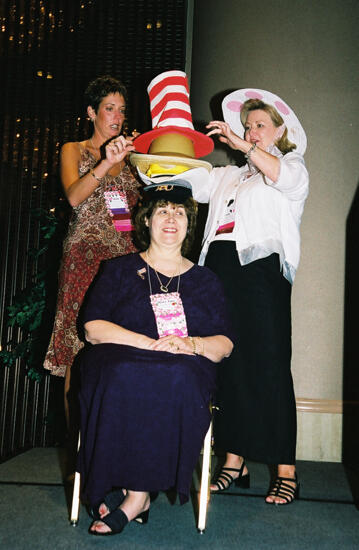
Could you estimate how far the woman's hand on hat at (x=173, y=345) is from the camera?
1.82 metres

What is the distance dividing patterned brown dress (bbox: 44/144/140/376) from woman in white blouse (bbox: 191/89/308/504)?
46cm

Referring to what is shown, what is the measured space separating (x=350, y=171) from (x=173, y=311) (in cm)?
193

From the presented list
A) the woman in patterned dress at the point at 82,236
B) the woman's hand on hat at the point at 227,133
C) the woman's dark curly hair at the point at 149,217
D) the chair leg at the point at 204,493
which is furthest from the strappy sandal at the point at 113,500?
the woman's hand on hat at the point at 227,133

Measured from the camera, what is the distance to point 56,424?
3.29 metres

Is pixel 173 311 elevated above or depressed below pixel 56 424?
above

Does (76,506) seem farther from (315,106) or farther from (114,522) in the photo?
(315,106)

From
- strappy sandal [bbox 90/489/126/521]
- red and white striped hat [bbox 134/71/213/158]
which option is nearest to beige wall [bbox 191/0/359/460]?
red and white striped hat [bbox 134/71/213/158]

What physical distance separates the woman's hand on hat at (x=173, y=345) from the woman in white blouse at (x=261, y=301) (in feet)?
1.58

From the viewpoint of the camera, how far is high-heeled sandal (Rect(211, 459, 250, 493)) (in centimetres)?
232

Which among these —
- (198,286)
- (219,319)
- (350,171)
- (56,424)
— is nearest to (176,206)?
(198,286)

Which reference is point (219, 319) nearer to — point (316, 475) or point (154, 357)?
point (154, 357)

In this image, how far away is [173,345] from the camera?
183 centimetres

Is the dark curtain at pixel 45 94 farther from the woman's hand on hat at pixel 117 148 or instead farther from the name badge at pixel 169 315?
the name badge at pixel 169 315

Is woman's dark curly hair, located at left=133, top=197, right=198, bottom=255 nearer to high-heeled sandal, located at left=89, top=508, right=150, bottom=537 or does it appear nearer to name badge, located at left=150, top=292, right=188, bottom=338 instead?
name badge, located at left=150, top=292, right=188, bottom=338
